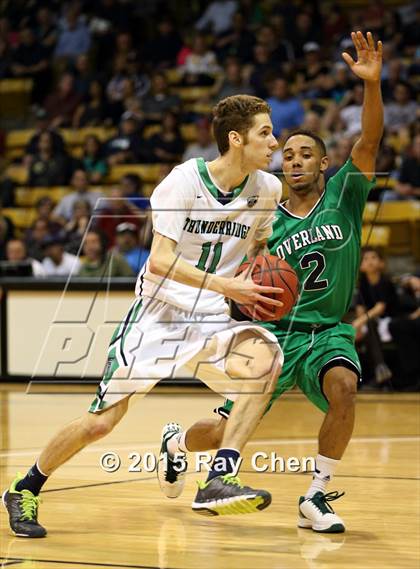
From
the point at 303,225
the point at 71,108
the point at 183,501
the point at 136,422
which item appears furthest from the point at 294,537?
the point at 71,108

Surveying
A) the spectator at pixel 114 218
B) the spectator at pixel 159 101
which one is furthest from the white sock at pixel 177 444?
the spectator at pixel 159 101

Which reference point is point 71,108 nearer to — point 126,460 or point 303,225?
point 126,460

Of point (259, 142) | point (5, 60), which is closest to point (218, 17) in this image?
point (5, 60)

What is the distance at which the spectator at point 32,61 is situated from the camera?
64.8 feet

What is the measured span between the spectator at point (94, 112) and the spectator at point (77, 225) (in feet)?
12.0

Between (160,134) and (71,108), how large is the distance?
9.83 feet

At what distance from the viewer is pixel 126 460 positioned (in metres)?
7.50

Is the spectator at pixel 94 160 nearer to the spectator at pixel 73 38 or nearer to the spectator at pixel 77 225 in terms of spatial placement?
the spectator at pixel 77 225

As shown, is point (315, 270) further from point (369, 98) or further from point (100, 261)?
point (100, 261)

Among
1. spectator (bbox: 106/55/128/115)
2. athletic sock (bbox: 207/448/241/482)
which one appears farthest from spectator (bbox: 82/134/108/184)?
athletic sock (bbox: 207/448/241/482)

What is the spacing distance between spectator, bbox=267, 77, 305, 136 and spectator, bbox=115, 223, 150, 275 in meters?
3.27

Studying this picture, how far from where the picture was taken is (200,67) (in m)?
17.9

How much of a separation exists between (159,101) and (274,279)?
12.5 meters

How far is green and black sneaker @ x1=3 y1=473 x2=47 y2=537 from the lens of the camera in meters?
5.15
